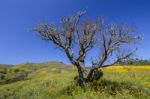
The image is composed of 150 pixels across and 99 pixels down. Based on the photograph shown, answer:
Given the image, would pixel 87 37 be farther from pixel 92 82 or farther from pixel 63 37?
pixel 92 82

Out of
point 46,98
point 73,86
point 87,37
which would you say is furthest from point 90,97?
point 87,37

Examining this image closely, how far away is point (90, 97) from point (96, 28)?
868cm

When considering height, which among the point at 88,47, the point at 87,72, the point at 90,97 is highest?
the point at 88,47

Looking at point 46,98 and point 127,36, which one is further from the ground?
point 127,36

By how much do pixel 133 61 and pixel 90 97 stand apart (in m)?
7.72

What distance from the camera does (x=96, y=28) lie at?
90.2 ft

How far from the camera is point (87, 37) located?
90.3 feet

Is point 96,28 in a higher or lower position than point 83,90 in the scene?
higher

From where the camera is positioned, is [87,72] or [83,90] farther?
[87,72]

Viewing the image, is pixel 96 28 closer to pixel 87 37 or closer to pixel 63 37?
pixel 87 37

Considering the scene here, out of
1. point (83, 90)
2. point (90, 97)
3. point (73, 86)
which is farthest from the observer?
point (73, 86)

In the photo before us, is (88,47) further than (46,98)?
Yes

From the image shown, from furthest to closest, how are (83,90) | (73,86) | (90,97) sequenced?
(73,86)
(83,90)
(90,97)

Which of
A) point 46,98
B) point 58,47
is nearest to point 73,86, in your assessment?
point 58,47
